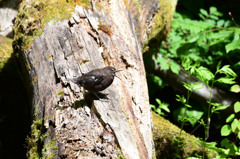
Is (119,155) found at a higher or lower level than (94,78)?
lower

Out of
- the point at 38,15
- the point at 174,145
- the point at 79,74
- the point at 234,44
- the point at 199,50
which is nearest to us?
the point at 79,74

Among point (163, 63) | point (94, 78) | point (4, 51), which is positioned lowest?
point (163, 63)

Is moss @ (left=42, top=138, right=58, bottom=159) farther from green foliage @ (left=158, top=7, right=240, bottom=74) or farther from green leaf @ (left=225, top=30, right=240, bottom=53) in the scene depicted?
green foliage @ (left=158, top=7, right=240, bottom=74)

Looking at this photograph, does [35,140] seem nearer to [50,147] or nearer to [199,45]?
[50,147]

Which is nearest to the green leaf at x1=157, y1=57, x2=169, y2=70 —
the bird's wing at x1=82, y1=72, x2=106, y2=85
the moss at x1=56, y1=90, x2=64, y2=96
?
the bird's wing at x1=82, y1=72, x2=106, y2=85

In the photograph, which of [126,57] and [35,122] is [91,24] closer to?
[126,57]

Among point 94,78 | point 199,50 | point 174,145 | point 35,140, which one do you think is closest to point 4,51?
point 35,140
